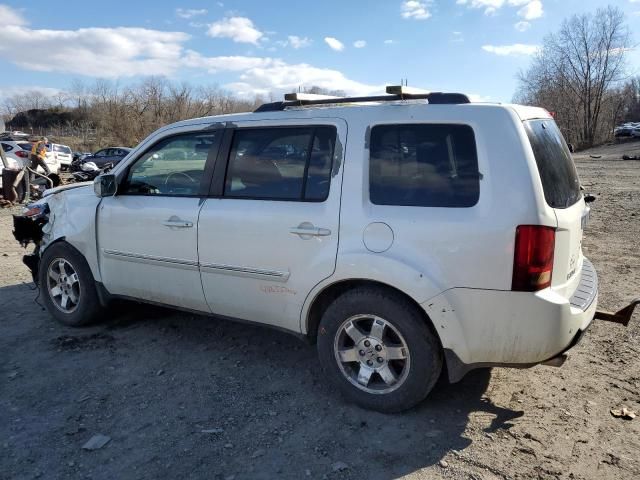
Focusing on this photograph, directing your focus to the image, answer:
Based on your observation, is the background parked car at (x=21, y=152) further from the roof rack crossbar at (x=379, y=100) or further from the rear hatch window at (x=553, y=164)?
the rear hatch window at (x=553, y=164)

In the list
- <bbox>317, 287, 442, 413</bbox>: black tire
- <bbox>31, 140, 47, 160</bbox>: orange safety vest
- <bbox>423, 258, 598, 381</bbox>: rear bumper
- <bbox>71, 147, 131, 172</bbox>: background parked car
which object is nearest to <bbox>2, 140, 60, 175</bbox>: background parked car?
<bbox>31, 140, 47, 160</bbox>: orange safety vest

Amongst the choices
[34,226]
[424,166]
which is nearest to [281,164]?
[424,166]

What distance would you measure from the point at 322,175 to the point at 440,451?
1.80 meters

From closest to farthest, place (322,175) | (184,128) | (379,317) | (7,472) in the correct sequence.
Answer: (7,472)
(379,317)
(322,175)
(184,128)

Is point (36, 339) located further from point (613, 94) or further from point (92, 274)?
point (613, 94)

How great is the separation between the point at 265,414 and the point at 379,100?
7.19ft

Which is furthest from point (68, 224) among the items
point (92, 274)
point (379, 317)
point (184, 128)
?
point (379, 317)

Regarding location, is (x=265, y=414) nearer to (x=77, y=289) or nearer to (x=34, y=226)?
(x=77, y=289)

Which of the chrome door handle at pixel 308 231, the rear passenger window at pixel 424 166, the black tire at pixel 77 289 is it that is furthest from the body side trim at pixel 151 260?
the rear passenger window at pixel 424 166

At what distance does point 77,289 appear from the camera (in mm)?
4852

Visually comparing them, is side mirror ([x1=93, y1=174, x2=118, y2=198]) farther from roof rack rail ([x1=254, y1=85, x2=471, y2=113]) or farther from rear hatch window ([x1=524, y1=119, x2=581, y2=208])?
rear hatch window ([x1=524, y1=119, x2=581, y2=208])

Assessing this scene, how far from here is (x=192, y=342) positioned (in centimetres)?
457

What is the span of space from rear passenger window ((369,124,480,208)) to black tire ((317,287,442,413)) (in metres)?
0.60

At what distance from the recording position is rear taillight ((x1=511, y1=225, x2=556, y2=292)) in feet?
9.20
